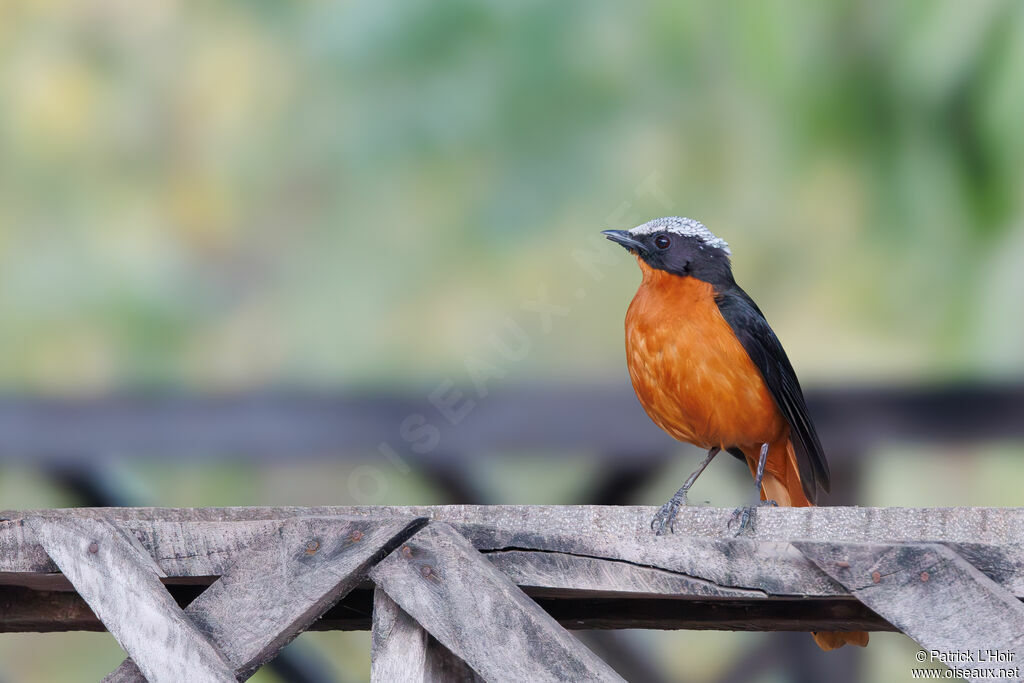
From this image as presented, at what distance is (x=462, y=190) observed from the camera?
5.44 m

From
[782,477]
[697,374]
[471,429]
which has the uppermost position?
[471,429]

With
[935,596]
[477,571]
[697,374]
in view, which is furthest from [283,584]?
[697,374]

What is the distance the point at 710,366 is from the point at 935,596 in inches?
40.3

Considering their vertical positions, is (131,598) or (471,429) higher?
(471,429)

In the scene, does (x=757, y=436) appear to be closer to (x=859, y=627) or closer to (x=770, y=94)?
(x=859, y=627)

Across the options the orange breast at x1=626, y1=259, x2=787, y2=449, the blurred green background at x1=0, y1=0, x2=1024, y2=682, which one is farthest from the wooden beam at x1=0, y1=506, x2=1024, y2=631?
the blurred green background at x1=0, y1=0, x2=1024, y2=682

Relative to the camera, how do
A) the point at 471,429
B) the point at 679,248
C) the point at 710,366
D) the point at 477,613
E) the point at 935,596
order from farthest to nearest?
the point at 471,429 → the point at 679,248 → the point at 710,366 → the point at 477,613 → the point at 935,596


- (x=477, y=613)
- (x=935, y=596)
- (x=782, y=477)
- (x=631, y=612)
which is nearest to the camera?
(x=935, y=596)

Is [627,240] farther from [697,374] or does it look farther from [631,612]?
[631,612]

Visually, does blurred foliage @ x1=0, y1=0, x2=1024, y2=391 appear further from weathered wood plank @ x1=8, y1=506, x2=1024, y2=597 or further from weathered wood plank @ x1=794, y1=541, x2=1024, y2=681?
weathered wood plank @ x1=794, y1=541, x2=1024, y2=681

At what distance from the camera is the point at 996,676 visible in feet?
5.10

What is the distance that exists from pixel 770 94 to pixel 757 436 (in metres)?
2.67

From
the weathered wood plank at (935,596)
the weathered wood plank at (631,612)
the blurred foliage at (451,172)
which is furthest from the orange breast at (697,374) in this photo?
the blurred foliage at (451,172)

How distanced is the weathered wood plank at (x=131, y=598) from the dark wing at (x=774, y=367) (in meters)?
1.32
